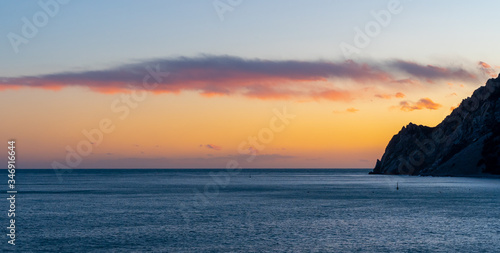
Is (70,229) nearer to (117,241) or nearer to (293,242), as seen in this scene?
(117,241)

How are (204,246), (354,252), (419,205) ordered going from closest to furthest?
(354,252)
(204,246)
(419,205)

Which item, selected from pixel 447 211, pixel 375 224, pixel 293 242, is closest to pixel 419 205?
pixel 447 211

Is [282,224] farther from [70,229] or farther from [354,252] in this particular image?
[70,229]

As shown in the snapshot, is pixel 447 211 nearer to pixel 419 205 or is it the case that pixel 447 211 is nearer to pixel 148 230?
pixel 419 205

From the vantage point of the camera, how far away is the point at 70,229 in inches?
2844

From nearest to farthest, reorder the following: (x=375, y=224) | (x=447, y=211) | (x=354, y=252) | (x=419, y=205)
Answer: (x=354, y=252) < (x=375, y=224) < (x=447, y=211) < (x=419, y=205)

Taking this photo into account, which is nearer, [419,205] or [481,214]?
[481,214]

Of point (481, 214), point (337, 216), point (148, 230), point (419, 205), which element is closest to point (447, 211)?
point (481, 214)

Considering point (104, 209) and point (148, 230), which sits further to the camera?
point (104, 209)

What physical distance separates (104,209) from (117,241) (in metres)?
43.7

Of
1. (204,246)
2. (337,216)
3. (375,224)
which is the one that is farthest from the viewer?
(337,216)

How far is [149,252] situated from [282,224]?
2808cm

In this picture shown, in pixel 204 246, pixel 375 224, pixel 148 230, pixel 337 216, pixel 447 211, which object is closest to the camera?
pixel 204 246

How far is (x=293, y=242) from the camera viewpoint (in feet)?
201
